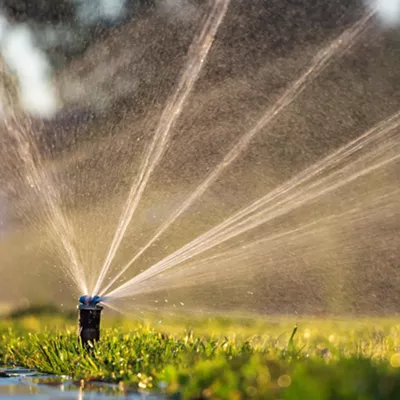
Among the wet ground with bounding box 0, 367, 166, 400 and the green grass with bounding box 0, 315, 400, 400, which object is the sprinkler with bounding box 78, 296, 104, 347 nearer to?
the green grass with bounding box 0, 315, 400, 400

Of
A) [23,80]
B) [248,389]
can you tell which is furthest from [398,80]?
[248,389]

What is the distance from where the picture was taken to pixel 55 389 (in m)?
5.18

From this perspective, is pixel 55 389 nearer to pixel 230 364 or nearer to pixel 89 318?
pixel 230 364

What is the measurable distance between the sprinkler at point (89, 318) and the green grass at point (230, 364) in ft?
0.39

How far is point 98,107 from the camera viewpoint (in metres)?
17.3

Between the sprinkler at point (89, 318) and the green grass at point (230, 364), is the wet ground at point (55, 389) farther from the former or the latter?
the sprinkler at point (89, 318)

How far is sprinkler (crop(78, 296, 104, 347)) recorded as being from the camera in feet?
21.0

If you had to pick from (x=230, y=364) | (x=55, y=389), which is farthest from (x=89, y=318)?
(x=230, y=364)

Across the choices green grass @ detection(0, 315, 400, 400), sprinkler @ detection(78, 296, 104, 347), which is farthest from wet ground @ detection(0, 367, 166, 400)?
sprinkler @ detection(78, 296, 104, 347)

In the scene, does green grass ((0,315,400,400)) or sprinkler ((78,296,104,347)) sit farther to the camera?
Answer: sprinkler ((78,296,104,347))

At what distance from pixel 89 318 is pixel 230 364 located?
200cm

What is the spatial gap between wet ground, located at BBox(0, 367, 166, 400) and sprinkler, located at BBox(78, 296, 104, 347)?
1.69 feet

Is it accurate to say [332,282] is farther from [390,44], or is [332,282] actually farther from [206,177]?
[390,44]

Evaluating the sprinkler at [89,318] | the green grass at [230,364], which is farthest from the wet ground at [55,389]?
the sprinkler at [89,318]
